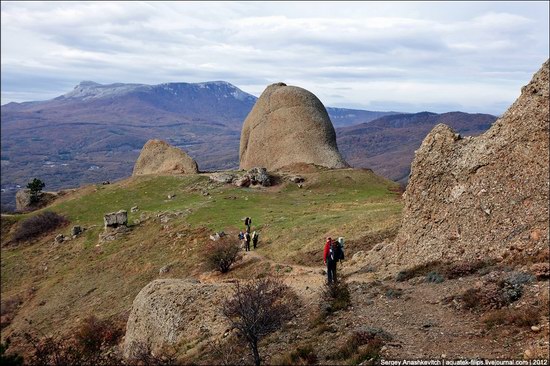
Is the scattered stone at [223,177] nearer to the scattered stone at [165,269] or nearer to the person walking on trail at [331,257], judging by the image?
the scattered stone at [165,269]

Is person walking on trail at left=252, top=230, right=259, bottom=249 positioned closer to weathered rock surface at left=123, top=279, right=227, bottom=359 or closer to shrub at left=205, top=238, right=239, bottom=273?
shrub at left=205, top=238, right=239, bottom=273

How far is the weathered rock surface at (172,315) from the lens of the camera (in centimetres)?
1839

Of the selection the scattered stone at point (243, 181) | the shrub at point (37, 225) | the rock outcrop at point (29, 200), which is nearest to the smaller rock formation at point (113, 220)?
the shrub at point (37, 225)

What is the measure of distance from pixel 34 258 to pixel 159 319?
92.7 ft

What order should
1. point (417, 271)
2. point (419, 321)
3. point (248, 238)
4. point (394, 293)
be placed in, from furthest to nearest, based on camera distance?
point (248, 238) < point (417, 271) < point (394, 293) < point (419, 321)

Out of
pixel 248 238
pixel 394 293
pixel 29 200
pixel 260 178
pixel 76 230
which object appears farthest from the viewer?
pixel 29 200

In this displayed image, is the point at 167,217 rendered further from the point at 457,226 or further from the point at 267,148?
the point at 457,226

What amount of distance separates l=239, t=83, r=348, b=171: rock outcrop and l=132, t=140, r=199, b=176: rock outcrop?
28.3ft

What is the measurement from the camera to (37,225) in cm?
4825

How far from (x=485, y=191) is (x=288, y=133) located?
1855 inches

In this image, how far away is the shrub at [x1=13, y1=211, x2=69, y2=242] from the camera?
47875 millimetres

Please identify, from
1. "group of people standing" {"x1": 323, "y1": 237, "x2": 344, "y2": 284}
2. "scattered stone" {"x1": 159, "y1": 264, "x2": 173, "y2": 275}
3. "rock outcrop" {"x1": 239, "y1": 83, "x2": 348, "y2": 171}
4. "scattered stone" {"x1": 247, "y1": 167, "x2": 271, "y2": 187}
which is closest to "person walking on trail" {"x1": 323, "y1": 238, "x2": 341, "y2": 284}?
"group of people standing" {"x1": 323, "y1": 237, "x2": 344, "y2": 284}

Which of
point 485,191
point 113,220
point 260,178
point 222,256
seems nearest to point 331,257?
point 485,191

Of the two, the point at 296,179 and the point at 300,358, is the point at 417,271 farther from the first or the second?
the point at 296,179
